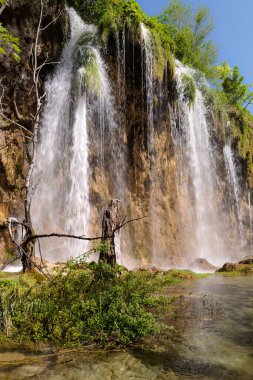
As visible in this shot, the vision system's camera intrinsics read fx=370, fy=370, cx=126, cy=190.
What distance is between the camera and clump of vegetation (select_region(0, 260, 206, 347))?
14.4 feet

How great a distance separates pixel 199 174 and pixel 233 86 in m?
12.3

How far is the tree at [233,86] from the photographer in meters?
31.9

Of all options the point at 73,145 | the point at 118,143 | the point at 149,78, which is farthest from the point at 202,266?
the point at 149,78

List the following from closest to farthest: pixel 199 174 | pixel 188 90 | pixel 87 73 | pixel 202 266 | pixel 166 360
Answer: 1. pixel 166 360
2. pixel 202 266
3. pixel 87 73
4. pixel 188 90
5. pixel 199 174

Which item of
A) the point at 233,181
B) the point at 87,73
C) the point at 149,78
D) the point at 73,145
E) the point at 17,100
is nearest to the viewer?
the point at 17,100

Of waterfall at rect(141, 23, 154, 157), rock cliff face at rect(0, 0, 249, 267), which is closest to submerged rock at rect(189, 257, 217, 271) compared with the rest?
rock cliff face at rect(0, 0, 249, 267)

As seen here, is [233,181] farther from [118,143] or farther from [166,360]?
[166,360]

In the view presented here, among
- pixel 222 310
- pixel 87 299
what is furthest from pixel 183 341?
pixel 222 310

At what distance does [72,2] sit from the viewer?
816 inches

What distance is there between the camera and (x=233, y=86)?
32.4m

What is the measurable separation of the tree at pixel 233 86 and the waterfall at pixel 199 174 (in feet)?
27.2

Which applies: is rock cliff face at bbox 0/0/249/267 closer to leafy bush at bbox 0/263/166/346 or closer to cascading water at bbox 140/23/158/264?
cascading water at bbox 140/23/158/264

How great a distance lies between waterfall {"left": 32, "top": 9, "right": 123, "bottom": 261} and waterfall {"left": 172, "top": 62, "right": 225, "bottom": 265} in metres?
5.07

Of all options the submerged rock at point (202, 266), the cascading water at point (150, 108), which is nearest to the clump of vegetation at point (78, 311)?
the submerged rock at point (202, 266)
